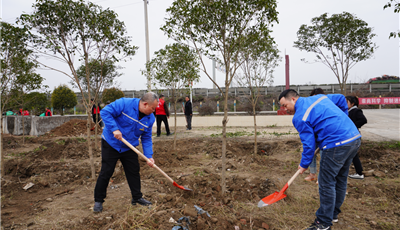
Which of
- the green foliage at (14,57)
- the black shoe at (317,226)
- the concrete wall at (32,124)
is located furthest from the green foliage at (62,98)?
the black shoe at (317,226)

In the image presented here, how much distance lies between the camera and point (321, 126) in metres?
2.59

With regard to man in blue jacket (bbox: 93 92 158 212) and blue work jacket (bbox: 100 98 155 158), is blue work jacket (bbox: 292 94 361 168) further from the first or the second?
blue work jacket (bbox: 100 98 155 158)

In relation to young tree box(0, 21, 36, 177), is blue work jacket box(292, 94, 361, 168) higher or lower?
lower

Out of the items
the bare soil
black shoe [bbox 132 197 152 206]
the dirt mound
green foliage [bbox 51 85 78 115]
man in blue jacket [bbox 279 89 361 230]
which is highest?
green foliage [bbox 51 85 78 115]

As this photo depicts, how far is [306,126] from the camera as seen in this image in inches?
101

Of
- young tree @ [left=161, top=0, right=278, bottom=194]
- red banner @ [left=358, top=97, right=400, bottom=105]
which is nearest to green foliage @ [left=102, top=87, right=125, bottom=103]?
young tree @ [left=161, top=0, right=278, bottom=194]

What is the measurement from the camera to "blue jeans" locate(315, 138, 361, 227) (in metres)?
2.52

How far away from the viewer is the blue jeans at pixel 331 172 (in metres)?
2.52

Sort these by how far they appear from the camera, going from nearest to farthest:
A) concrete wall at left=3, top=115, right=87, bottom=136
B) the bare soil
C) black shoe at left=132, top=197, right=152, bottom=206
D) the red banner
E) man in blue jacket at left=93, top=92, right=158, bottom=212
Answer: the bare soil < man in blue jacket at left=93, top=92, right=158, bottom=212 < black shoe at left=132, top=197, right=152, bottom=206 < concrete wall at left=3, top=115, right=87, bottom=136 < the red banner

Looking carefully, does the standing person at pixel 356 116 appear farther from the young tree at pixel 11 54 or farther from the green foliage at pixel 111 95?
the green foliage at pixel 111 95

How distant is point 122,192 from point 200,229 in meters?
1.86

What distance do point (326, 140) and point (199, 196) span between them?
2233 mm

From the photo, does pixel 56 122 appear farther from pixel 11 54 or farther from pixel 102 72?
pixel 11 54

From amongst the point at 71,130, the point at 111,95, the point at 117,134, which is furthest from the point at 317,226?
the point at 111,95
